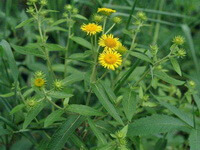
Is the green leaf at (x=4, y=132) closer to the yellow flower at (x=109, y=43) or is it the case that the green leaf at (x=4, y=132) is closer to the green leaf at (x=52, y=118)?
the green leaf at (x=52, y=118)

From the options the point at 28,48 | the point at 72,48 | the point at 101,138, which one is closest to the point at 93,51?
the point at 28,48

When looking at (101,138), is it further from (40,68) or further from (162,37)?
(162,37)

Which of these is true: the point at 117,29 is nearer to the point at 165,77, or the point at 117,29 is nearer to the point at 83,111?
the point at 165,77

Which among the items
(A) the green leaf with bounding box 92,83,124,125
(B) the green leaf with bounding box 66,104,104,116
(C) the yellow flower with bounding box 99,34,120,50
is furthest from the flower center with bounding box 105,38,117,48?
(B) the green leaf with bounding box 66,104,104,116

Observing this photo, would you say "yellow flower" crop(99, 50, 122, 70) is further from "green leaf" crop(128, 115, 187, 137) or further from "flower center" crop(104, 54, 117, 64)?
"green leaf" crop(128, 115, 187, 137)

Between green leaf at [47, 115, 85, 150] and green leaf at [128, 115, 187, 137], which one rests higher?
green leaf at [128, 115, 187, 137]

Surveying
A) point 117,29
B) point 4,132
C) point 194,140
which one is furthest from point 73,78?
point 117,29

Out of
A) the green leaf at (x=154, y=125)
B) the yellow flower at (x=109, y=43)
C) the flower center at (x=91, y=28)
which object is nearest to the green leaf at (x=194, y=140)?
the green leaf at (x=154, y=125)
